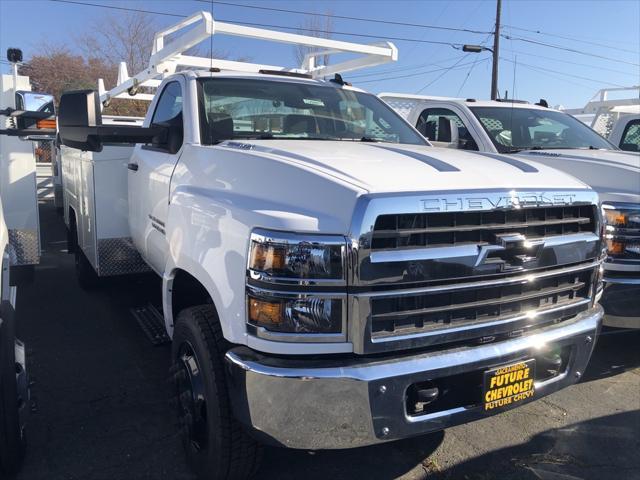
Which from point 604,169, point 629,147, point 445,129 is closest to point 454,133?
→ point 445,129

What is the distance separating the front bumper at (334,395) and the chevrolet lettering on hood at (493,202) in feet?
2.06

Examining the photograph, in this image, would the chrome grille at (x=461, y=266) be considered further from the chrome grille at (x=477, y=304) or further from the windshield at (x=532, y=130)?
the windshield at (x=532, y=130)

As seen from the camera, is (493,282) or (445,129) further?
(445,129)

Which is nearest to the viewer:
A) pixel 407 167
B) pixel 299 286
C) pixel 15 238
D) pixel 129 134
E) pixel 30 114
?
pixel 299 286

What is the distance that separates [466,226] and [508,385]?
780 mm

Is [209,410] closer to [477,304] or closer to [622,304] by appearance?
[477,304]

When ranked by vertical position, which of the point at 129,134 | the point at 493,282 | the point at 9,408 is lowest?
the point at 9,408

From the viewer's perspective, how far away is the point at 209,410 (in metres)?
2.60

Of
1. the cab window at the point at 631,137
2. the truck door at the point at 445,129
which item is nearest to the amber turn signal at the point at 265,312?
the truck door at the point at 445,129

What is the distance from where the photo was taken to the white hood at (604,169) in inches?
175

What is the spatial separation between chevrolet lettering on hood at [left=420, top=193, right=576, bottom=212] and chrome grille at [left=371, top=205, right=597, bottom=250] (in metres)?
0.03

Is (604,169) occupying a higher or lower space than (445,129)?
lower

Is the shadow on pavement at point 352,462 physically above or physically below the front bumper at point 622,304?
below

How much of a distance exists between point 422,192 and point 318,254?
53 cm
